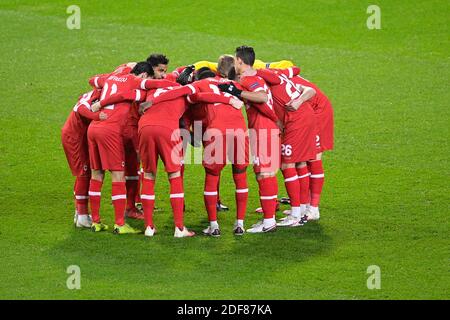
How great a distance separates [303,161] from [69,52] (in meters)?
9.19

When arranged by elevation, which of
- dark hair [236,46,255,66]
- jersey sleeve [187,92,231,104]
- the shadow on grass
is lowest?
the shadow on grass

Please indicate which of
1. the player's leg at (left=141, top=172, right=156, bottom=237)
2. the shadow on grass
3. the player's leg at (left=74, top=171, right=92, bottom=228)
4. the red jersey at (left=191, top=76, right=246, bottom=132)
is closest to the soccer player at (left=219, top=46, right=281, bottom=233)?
the red jersey at (left=191, top=76, right=246, bottom=132)

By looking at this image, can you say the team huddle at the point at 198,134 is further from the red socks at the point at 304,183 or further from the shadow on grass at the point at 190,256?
the shadow on grass at the point at 190,256

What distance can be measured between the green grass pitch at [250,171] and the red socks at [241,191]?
37 cm

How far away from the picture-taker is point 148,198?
1141 cm

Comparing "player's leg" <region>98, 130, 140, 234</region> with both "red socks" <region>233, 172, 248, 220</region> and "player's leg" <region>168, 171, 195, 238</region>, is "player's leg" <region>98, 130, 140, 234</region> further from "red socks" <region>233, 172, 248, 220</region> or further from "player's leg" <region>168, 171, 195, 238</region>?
"red socks" <region>233, 172, 248, 220</region>

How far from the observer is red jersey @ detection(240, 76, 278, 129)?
11.5 metres

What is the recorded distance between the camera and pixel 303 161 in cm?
1199

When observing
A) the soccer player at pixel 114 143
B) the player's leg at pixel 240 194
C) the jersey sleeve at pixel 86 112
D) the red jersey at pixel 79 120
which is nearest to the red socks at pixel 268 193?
the player's leg at pixel 240 194

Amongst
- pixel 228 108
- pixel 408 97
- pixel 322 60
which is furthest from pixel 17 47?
pixel 228 108

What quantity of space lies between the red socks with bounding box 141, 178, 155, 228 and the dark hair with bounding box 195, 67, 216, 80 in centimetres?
140

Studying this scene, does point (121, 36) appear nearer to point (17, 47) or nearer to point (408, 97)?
point (17, 47)

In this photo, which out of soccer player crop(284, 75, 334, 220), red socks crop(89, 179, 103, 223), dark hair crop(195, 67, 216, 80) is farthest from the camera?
soccer player crop(284, 75, 334, 220)

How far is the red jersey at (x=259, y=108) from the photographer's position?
11.5 meters
